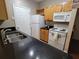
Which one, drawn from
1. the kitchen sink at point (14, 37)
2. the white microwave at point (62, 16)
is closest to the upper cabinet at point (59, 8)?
the white microwave at point (62, 16)

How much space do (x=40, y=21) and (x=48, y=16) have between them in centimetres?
55

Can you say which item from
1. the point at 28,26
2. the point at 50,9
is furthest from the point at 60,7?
the point at 28,26

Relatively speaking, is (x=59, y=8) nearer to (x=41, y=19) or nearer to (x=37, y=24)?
(x=41, y=19)

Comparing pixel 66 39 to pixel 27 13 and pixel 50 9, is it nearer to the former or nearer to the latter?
pixel 50 9

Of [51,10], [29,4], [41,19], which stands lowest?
[41,19]

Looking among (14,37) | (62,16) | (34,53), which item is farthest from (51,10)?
(34,53)

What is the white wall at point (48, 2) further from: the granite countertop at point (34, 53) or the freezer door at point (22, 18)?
the granite countertop at point (34, 53)

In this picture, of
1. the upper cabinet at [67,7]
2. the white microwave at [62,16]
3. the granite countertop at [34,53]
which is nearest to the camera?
the granite countertop at [34,53]

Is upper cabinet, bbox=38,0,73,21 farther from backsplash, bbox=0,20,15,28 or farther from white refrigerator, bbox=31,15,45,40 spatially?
backsplash, bbox=0,20,15,28

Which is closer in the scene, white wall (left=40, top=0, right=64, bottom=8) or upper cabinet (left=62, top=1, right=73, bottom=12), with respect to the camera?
upper cabinet (left=62, top=1, right=73, bottom=12)

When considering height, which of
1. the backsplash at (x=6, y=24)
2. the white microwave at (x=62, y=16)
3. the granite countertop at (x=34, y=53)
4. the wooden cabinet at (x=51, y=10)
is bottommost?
the granite countertop at (x=34, y=53)

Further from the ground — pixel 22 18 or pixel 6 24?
pixel 22 18

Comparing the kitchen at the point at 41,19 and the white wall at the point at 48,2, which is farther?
the white wall at the point at 48,2

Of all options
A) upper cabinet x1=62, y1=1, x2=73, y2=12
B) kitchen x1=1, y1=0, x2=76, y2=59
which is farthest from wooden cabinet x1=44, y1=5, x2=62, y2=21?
upper cabinet x1=62, y1=1, x2=73, y2=12
